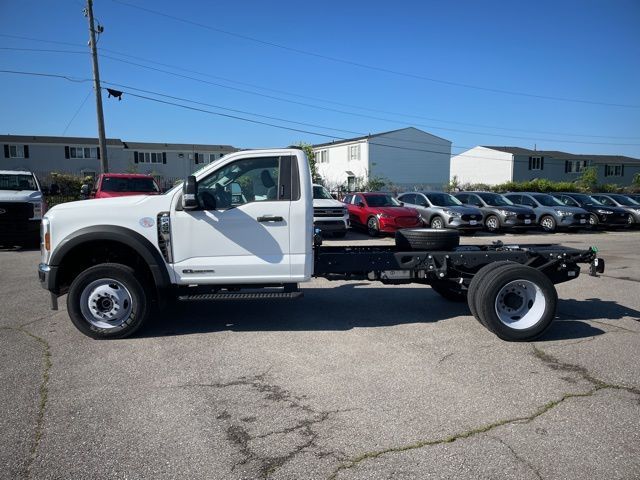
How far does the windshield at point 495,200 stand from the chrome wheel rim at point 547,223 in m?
1.54

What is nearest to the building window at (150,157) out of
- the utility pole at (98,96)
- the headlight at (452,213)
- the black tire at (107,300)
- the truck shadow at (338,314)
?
the utility pole at (98,96)

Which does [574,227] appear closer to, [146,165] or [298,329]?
[298,329]

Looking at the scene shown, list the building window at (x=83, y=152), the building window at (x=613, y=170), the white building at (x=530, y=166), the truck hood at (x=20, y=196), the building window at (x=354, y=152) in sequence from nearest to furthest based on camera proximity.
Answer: the truck hood at (x=20, y=196) < the building window at (x=83, y=152) < the building window at (x=354, y=152) < the white building at (x=530, y=166) < the building window at (x=613, y=170)

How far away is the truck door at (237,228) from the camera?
211 inches

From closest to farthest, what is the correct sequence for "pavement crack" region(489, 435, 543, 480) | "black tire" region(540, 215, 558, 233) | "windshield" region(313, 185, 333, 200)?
"pavement crack" region(489, 435, 543, 480)
"windshield" region(313, 185, 333, 200)
"black tire" region(540, 215, 558, 233)

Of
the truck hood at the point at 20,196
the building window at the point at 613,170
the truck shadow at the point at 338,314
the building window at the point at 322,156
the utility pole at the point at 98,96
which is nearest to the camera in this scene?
the truck shadow at the point at 338,314

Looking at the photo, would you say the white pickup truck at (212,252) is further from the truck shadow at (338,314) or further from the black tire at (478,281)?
the truck shadow at (338,314)

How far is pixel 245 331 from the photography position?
18.9 ft

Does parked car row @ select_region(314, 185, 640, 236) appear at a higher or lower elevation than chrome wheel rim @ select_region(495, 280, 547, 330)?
higher

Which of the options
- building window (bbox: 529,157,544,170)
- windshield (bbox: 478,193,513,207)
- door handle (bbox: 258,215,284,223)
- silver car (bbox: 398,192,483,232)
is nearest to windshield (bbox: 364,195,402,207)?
silver car (bbox: 398,192,483,232)

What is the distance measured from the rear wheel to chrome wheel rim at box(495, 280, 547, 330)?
51.9ft

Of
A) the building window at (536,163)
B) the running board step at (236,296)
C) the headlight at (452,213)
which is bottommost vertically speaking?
the running board step at (236,296)

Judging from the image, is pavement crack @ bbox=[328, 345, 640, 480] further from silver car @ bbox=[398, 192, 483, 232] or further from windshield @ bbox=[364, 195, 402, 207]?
windshield @ bbox=[364, 195, 402, 207]

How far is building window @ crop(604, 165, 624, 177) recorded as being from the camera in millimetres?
62031
